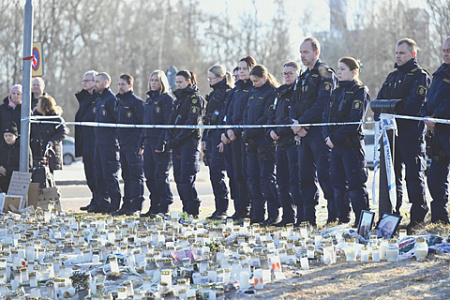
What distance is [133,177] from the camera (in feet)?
40.4

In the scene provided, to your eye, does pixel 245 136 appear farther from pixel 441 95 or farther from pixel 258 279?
pixel 258 279

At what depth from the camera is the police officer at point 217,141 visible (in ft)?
37.7

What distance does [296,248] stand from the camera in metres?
7.49

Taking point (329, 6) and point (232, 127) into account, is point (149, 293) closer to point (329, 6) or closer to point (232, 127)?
point (232, 127)

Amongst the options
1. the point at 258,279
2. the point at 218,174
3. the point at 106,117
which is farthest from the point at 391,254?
the point at 106,117

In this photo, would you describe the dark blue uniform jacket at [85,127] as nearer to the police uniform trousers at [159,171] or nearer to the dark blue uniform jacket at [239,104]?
the police uniform trousers at [159,171]

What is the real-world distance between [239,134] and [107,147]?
2686 mm

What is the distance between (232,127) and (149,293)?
5.30 m

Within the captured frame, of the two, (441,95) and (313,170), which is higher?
(441,95)

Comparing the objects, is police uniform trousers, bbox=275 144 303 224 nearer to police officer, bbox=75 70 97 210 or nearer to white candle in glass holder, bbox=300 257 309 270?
white candle in glass holder, bbox=300 257 309 270

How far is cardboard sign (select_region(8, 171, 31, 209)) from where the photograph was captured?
1166 cm

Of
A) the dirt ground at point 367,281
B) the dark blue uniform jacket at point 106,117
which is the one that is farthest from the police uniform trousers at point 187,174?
→ the dirt ground at point 367,281

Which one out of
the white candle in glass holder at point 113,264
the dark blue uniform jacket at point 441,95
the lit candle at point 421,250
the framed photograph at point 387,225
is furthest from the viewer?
the dark blue uniform jacket at point 441,95

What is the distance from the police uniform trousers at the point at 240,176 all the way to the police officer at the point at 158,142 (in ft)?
4.01
